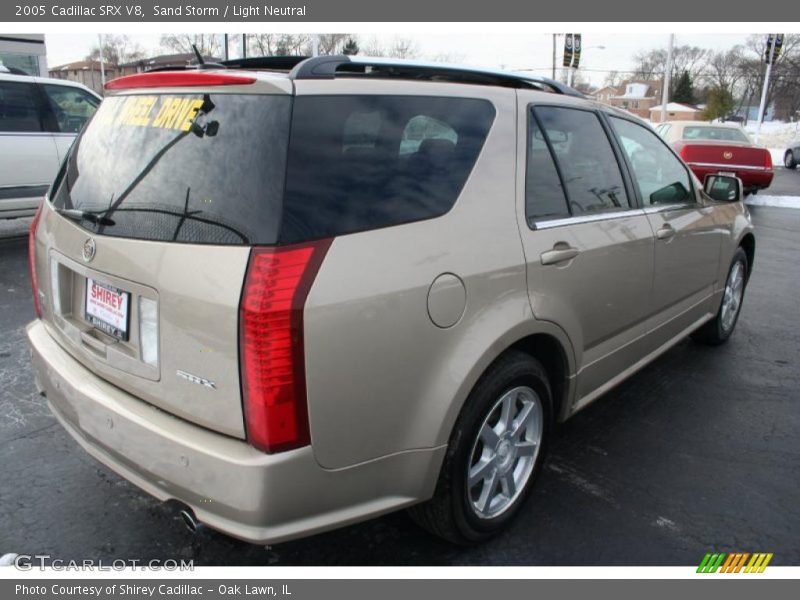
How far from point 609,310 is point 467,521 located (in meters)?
1.26

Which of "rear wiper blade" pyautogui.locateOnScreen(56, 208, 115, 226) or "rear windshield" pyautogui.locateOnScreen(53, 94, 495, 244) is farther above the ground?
"rear windshield" pyautogui.locateOnScreen(53, 94, 495, 244)

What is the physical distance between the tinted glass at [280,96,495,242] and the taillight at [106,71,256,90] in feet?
0.85

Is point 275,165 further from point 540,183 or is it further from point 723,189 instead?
point 723,189

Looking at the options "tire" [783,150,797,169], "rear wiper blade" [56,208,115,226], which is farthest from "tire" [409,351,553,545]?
"tire" [783,150,797,169]

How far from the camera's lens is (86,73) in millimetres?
71750

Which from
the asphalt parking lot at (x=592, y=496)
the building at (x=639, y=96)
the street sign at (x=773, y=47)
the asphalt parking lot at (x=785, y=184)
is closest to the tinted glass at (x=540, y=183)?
the asphalt parking lot at (x=592, y=496)

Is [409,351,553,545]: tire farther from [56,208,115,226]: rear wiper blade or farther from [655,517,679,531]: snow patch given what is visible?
[56,208,115,226]: rear wiper blade

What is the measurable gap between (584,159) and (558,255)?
0.69 meters

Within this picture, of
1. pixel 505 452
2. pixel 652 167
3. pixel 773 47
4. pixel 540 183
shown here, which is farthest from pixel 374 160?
pixel 773 47

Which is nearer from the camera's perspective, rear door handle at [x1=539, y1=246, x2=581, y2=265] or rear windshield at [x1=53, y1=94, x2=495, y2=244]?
rear windshield at [x1=53, y1=94, x2=495, y2=244]

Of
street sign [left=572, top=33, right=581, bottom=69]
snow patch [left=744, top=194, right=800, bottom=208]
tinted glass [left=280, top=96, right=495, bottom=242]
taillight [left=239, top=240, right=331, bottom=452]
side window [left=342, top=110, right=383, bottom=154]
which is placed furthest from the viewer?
street sign [left=572, top=33, right=581, bottom=69]

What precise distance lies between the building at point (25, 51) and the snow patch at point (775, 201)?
17911 millimetres

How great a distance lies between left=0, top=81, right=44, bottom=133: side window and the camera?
7.41m

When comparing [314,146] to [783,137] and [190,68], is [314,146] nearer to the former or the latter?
[190,68]
